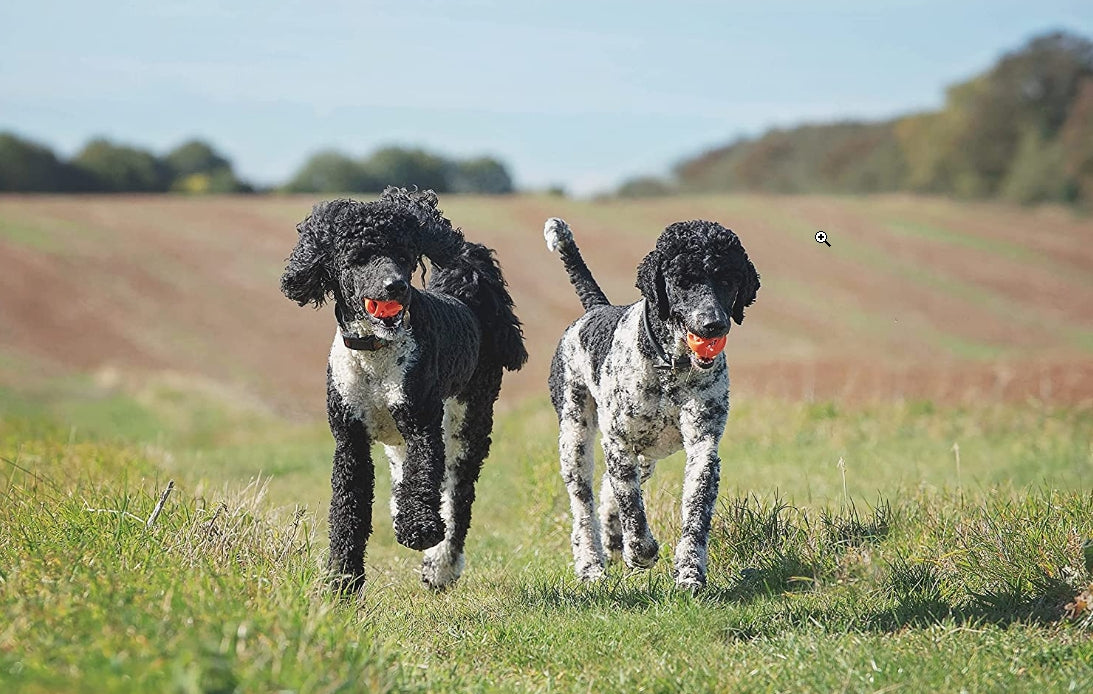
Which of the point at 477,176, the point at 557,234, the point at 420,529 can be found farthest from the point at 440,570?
the point at 477,176

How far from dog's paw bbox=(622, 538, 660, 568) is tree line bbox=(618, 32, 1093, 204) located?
56.7 meters

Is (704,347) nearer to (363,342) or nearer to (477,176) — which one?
(363,342)

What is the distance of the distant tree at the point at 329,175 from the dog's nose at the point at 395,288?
133ft

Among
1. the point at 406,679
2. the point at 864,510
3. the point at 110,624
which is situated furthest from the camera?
the point at 864,510

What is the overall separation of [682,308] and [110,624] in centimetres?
295

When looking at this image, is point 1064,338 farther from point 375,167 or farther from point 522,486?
point 522,486

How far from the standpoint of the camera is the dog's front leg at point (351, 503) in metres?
6.29

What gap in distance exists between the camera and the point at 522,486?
406 inches

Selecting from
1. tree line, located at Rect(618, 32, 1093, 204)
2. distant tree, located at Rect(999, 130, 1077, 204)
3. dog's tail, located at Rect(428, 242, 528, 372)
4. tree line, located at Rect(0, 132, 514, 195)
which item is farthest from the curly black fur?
distant tree, located at Rect(999, 130, 1077, 204)

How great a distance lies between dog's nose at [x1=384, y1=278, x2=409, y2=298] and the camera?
5.62 meters

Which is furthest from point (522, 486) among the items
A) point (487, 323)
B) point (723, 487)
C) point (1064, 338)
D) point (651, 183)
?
point (651, 183)

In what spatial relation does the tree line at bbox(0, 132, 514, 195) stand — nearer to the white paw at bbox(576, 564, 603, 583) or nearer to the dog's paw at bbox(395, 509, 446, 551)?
the white paw at bbox(576, 564, 603, 583)

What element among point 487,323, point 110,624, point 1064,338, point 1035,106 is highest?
point 1035,106

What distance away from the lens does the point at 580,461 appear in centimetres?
724
